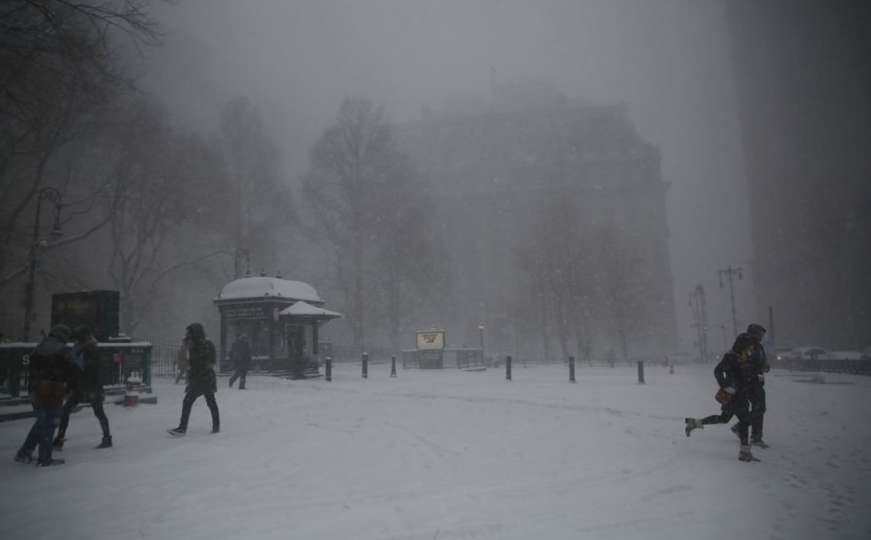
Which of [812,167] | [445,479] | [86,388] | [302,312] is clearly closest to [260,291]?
[302,312]

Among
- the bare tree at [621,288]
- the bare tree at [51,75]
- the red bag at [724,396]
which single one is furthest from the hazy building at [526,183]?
the red bag at [724,396]

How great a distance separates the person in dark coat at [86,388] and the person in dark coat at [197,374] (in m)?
1.06

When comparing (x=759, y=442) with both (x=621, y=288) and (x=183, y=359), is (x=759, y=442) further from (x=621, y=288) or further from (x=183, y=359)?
(x=621, y=288)

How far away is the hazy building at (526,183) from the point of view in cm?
5119

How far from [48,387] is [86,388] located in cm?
102

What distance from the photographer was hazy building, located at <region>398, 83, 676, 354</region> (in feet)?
168

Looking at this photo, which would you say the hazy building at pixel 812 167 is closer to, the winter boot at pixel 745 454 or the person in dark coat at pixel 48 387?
the winter boot at pixel 745 454

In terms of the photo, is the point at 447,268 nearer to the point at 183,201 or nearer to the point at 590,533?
the point at 183,201

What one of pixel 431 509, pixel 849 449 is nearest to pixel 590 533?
pixel 431 509

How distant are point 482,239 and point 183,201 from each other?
35.2 meters

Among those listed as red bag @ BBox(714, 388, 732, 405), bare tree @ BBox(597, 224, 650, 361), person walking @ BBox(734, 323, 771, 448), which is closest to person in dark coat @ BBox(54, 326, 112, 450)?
red bag @ BBox(714, 388, 732, 405)

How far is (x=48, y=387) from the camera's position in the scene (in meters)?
5.84

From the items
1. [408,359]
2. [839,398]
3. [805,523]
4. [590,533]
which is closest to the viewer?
[590,533]

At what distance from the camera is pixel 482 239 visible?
54.7 metres
